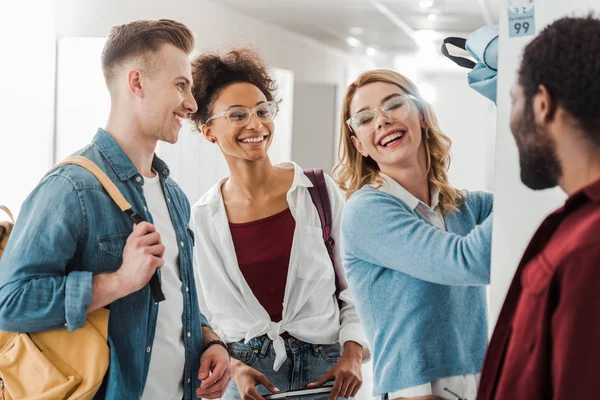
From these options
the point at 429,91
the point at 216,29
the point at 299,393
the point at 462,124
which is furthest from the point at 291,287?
the point at 429,91

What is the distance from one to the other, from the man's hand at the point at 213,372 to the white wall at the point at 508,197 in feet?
3.17

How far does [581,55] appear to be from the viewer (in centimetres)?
109

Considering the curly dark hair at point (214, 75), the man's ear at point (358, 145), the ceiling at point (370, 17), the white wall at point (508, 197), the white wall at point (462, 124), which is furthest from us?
the white wall at point (462, 124)

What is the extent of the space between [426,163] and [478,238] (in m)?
0.52

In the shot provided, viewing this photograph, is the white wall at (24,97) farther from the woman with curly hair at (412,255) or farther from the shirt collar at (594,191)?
the shirt collar at (594,191)

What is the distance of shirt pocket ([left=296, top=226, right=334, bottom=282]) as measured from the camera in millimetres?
2434

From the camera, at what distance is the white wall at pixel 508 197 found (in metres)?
1.25

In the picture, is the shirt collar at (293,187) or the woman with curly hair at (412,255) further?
the shirt collar at (293,187)

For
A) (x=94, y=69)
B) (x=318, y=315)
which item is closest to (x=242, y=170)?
(x=318, y=315)

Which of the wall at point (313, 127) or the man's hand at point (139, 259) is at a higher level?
the wall at point (313, 127)

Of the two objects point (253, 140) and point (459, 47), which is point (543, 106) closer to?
point (459, 47)

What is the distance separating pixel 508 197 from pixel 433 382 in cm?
52

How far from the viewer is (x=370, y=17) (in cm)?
855

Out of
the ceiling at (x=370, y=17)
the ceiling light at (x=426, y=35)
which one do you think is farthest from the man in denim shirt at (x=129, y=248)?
the ceiling light at (x=426, y=35)
